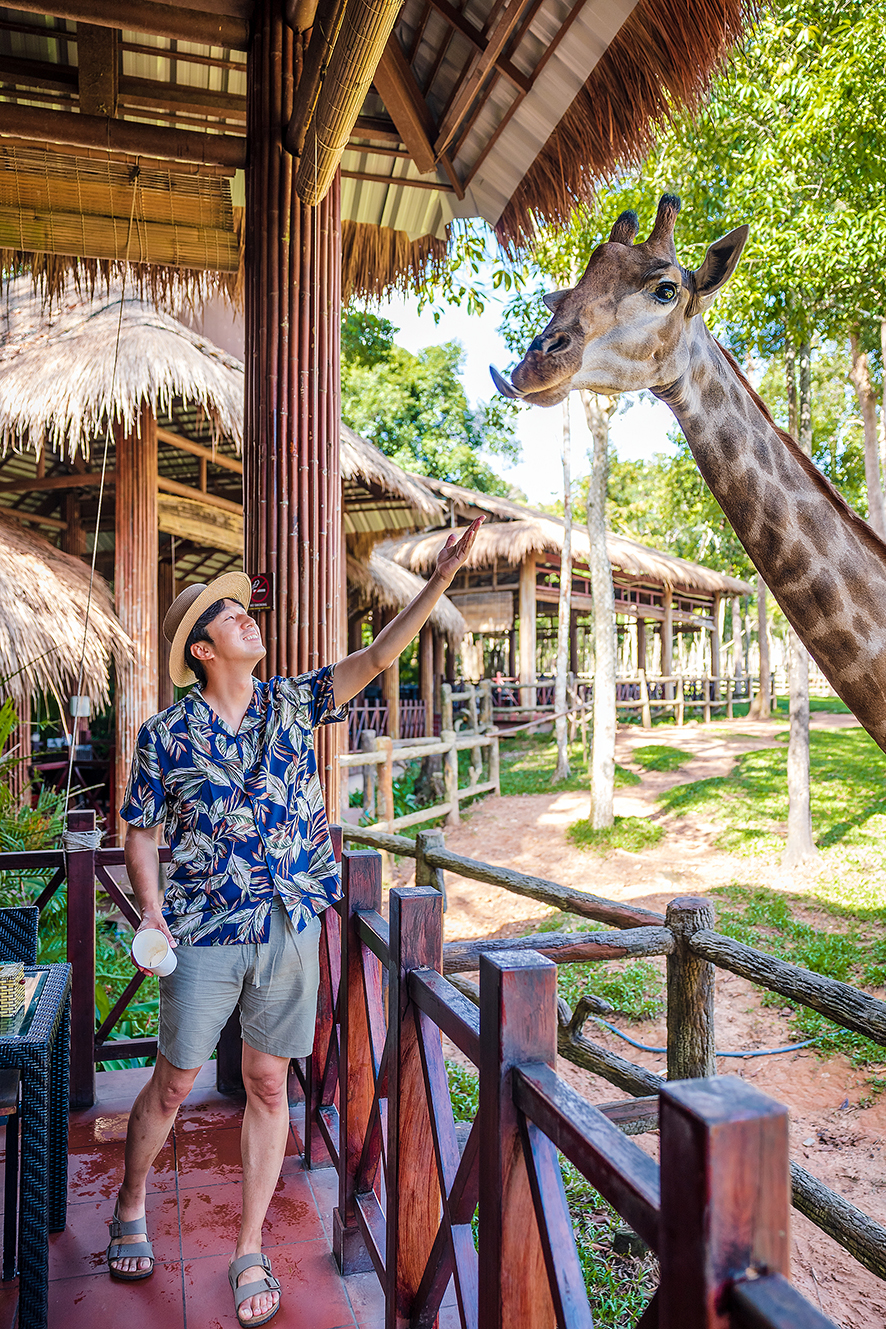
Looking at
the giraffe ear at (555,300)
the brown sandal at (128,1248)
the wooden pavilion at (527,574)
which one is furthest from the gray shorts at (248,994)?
the wooden pavilion at (527,574)

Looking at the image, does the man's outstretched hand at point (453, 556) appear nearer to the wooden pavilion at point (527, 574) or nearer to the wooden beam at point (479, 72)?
the wooden beam at point (479, 72)

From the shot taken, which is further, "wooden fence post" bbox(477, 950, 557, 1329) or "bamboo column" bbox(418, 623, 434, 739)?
"bamboo column" bbox(418, 623, 434, 739)

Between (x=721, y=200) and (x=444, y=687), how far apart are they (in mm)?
6941

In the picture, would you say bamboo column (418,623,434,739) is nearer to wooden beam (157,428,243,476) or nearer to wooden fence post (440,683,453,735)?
wooden fence post (440,683,453,735)

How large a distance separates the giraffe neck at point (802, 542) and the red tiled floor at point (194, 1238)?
2236 millimetres

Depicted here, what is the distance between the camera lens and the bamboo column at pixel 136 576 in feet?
22.3

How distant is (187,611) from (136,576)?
514cm

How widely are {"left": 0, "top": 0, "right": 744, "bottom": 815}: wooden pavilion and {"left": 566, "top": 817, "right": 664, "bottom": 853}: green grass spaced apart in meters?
7.10

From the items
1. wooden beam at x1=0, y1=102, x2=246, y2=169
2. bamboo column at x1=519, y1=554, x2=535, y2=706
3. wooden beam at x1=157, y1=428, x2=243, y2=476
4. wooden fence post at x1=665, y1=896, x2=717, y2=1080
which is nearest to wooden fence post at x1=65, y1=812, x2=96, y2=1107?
wooden fence post at x1=665, y1=896, x2=717, y2=1080

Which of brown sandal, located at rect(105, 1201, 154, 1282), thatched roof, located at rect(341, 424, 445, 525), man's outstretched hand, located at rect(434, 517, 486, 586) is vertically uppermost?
thatched roof, located at rect(341, 424, 445, 525)

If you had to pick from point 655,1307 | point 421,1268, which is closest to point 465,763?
point 421,1268

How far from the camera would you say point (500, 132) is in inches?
137

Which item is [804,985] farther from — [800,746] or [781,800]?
[781,800]

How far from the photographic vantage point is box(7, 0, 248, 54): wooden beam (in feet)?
9.52
